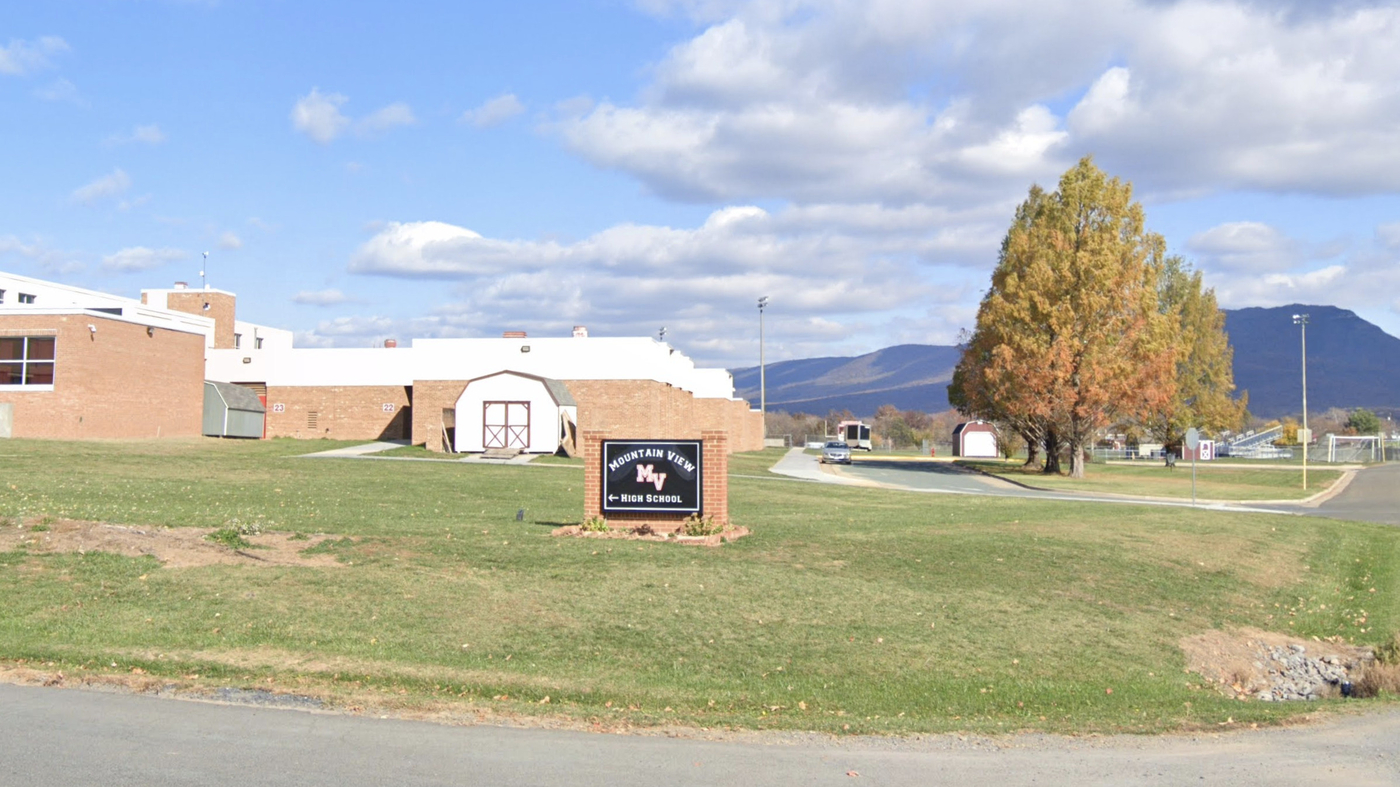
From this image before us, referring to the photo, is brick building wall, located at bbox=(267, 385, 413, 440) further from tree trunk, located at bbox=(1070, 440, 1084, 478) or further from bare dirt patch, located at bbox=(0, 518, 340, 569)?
bare dirt patch, located at bbox=(0, 518, 340, 569)

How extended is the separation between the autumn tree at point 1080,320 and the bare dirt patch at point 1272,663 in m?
32.7

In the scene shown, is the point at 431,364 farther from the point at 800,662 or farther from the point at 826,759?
the point at 826,759

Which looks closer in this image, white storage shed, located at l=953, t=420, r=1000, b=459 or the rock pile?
the rock pile

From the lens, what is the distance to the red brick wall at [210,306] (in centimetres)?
6675

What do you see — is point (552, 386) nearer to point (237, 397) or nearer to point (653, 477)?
point (237, 397)

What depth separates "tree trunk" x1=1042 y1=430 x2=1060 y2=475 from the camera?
171 feet

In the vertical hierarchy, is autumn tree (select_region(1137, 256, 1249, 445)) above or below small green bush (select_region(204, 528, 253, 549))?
above

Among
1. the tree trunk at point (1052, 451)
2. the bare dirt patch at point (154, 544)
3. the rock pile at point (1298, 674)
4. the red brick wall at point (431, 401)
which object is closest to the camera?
the rock pile at point (1298, 674)

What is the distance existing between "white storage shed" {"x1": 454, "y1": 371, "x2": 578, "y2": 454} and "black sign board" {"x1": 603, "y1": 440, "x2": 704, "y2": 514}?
31216 mm

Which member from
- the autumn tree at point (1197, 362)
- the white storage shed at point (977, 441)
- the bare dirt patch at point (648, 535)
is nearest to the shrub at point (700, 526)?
the bare dirt patch at point (648, 535)

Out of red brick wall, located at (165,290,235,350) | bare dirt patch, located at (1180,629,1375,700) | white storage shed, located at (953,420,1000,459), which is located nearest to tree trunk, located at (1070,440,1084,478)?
bare dirt patch, located at (1180,629,1375,700)

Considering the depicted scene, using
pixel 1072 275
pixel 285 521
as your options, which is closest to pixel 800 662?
pixel 285 521

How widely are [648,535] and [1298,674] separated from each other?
9.09m

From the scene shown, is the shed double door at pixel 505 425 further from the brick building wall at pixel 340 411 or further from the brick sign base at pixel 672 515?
the brick sign base at pixel 672 515
